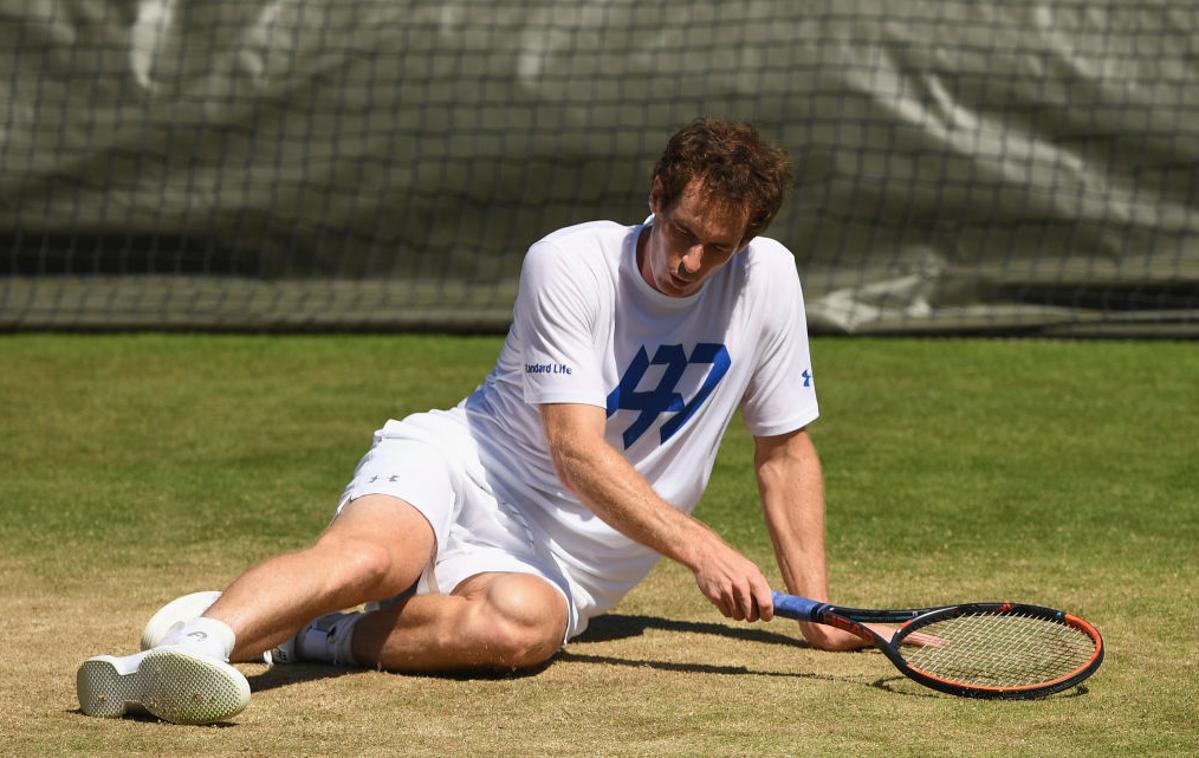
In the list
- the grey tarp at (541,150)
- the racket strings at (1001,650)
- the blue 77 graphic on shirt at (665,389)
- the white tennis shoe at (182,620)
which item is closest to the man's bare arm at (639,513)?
the blue 77 graphic on shirt at (665,389)

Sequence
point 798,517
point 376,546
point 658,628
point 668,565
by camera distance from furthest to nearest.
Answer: point 668,565
point 658,628
point 798,517
point 376,546

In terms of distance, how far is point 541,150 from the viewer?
9.59m

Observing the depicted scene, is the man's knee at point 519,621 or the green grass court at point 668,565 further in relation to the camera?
the man's knee at point 519,621

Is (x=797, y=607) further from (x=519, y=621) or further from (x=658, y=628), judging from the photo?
(x=658, y=628)

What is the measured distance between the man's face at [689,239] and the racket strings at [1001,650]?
2.95 ft

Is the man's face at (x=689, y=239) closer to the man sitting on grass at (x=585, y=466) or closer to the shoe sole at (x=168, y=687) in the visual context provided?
the man sitting on grass at (x=585, y=466)

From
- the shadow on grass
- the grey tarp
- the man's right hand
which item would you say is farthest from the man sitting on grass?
the grey tarp

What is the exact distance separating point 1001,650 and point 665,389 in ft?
3.00

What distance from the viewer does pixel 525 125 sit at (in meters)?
9.60

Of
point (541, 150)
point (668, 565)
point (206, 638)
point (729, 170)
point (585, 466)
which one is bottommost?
point (668, 565)

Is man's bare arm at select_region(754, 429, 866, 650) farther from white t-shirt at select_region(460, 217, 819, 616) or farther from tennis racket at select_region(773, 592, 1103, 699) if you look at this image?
tennis racket at select_region(773, 592, 1103, 699)

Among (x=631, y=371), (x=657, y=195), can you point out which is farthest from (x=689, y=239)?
(x=631, y=371)

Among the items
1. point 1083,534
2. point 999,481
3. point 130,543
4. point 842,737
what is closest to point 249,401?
point 130,543

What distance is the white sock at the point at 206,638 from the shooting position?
323 cm
